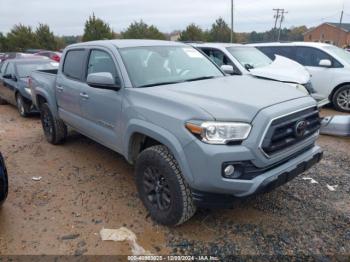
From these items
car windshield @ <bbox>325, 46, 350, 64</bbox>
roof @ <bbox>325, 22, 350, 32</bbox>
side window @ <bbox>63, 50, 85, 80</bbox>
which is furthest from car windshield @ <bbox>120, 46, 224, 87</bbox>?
roof @ <bbox>325, 22, 350, 32</bbox>

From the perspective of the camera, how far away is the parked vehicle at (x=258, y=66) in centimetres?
626

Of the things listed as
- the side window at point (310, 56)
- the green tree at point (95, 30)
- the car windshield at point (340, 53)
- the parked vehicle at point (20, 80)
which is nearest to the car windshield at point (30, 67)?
the parked vehicle at point (20, 80)

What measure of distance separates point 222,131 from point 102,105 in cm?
182

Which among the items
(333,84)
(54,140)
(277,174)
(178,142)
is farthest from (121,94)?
(333,84)

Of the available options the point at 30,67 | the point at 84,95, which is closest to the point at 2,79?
the point at 30,67

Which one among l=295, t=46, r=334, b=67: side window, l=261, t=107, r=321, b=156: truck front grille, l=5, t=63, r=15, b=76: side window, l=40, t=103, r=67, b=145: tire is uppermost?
l=295, t=46, r=334, b=67: side window

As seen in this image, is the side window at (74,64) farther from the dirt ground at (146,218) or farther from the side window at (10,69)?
the side window at (10,69)

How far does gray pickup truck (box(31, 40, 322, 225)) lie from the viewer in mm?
2631

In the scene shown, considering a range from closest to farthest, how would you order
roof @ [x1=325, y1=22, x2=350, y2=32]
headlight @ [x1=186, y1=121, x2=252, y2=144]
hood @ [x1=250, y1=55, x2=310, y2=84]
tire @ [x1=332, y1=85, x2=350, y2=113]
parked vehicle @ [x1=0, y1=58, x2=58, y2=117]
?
headlight @ [x1=186, y1=121, x2=252, y2=144] → hood @ [x1=250, y1=55, x2=310, y2=84] → tire @ [x1=332, y1=85, x2=350, y2=113] → parked vehicle @ [x1=0, y1=58, x2=58, y2=117] → roof @ [x1=325, y1=22, x2=350, y2=32]

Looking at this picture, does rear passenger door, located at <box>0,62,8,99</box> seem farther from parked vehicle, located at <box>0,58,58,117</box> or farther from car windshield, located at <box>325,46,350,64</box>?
car windshield, located at <box>325,46,350,64</box>

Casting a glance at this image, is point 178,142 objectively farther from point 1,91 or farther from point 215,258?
point 1,91

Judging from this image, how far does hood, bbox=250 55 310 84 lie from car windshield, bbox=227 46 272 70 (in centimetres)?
56

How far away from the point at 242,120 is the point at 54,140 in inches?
165

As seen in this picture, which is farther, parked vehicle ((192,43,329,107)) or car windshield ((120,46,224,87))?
parked vehicle ((192,43,329,107))
